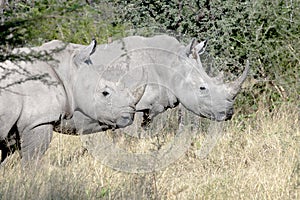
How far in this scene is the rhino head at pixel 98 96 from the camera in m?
6.26

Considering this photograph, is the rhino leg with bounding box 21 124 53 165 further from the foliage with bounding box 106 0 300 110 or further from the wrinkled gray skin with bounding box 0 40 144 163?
the foliage with bounding box 106 0 300 110

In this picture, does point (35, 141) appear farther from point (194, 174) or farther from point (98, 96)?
point (194, 174)

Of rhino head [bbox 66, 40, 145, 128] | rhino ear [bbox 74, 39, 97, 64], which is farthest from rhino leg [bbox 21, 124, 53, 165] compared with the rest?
rhino ear [bbox 74, 39, 97, 64]

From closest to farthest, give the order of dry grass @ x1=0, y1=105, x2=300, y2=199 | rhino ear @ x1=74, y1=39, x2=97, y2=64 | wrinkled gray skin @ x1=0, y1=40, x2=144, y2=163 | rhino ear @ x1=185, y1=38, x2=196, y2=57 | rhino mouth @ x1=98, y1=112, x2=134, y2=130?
1. dry grass @ x1=0, y1=105, x2=300, y2=199
2. wrinkled gray skin @ x1=0, y1=40, x2=144, y2=163
3. rhino ear @ x1=74, y1=39, x2=97, y2=64
4. rhino mouth @ x1=98, y1=112, x2=134, y2=130
5. rhino ear @ x1=185, y1=38, x2=196, y2=57

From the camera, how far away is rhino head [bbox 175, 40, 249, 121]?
7070mm

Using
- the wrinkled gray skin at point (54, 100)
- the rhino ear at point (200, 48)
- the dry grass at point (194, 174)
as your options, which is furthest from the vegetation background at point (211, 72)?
the rhino ear at point (200, 48)

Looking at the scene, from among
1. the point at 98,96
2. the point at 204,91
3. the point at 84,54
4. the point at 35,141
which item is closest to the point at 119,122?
the point at 98,96

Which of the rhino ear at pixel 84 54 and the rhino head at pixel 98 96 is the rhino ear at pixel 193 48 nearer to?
the rhino head at pixel 98 96

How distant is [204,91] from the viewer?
7.09m

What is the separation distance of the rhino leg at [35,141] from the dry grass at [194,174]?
0.43 ft

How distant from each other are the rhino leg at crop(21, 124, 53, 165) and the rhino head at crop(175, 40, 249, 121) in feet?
6.05

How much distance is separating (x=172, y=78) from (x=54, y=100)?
5.80 feet

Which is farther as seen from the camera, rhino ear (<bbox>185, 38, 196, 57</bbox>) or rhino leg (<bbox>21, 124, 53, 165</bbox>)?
rhino ear (<bbox>185, 38, 196, 57</bbox>)

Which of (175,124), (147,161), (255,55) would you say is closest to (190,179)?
(147,161)
